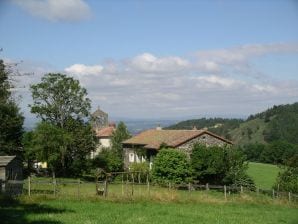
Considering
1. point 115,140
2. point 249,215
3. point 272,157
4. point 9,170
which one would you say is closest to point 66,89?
point 115,140

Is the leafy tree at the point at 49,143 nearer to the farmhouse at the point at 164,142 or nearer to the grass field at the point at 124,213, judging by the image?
the farmhouse at the point at 164,142

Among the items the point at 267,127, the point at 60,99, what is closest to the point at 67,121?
the point at 60,99

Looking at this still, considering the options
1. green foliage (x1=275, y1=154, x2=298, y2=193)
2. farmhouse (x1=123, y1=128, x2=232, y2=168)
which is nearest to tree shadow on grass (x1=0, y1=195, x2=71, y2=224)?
green foliage (x1=275, y1=154, x2=298, y2=193)

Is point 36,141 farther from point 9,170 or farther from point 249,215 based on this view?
point 249,215

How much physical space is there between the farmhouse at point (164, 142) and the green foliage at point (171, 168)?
582 centimetres

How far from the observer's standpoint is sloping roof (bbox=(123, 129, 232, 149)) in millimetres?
55125

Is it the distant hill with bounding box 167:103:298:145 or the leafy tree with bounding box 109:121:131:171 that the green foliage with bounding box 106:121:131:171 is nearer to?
the leafy tree with bounding box 109:121:131:171

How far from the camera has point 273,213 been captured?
80.3 ft

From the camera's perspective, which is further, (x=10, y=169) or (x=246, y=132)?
(x=246, y=132)

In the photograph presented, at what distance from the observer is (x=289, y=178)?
41.0 m

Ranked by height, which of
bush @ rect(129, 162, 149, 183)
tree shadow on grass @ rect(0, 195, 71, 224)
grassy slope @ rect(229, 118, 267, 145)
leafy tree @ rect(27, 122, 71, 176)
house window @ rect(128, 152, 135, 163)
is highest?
grassy slope @ rect(229, 118, 267, 145)

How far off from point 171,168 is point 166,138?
1186 centimetres

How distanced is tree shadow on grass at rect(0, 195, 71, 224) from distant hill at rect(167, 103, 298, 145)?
99991 millimetres

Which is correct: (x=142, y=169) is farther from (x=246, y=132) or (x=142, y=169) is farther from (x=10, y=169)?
(x=246, y=132)
